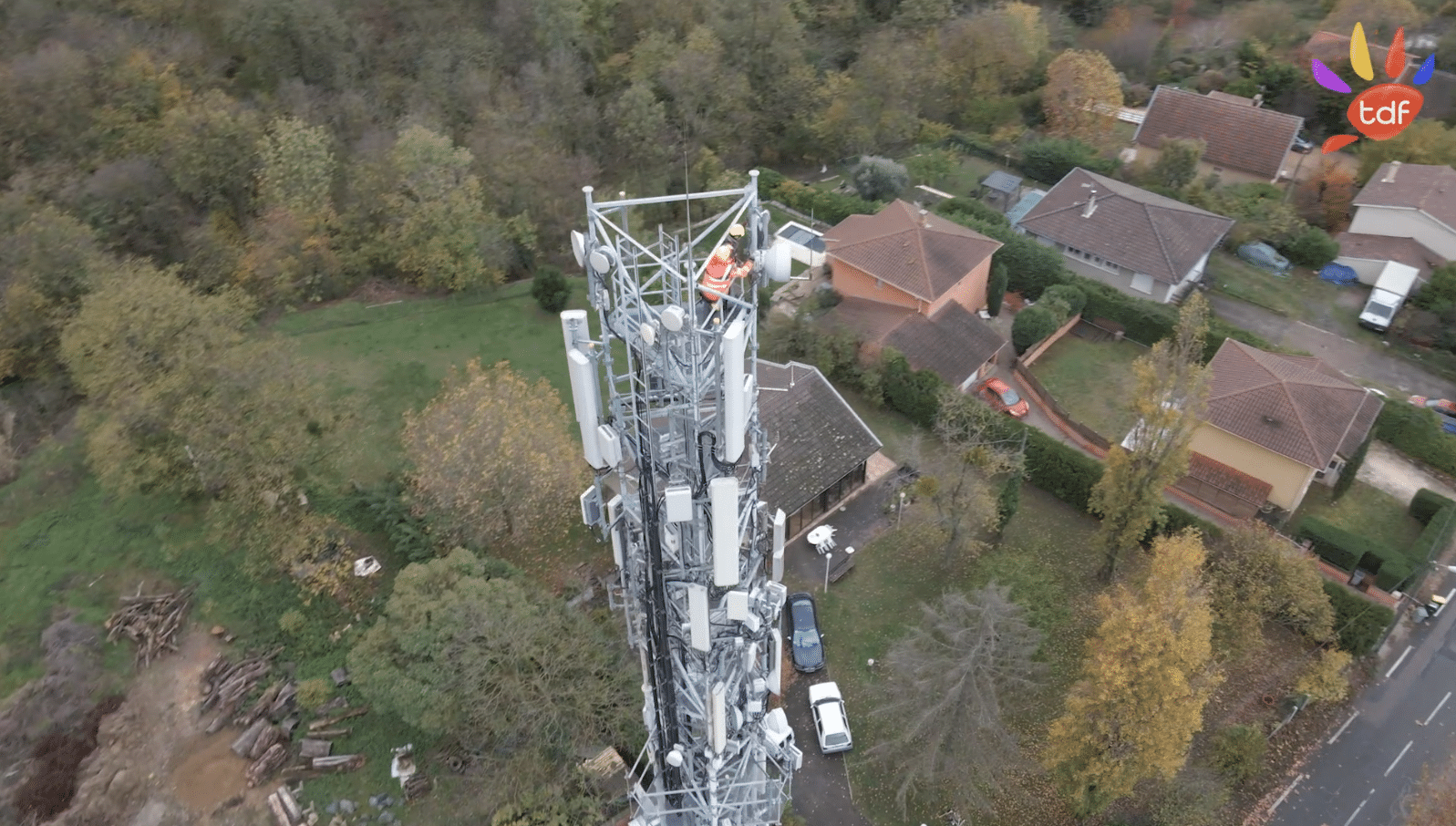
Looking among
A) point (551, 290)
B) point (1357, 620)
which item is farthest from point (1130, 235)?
point (551, 290)

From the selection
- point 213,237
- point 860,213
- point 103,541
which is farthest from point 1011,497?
point 213,237

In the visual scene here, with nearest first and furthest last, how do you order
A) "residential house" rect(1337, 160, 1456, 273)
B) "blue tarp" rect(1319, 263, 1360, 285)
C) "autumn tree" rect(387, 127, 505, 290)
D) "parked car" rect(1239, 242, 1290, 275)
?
"autumn tree" rect(387, 127, 505, 290) < "residential house" rect(1337, 160, 1456, 273) < "blue tarp" rect(1319, 263, 1360, 285) < "parked car" rect(1239, 242, 1290, 275)

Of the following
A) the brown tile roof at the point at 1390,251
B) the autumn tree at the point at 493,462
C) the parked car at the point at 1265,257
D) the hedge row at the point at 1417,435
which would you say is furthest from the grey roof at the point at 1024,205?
the autumn tree at the point at 493,462

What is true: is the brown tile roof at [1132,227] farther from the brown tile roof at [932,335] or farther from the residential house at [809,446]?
the residential house at [809,446]

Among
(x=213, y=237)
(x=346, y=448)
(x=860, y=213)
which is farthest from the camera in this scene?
(x=860, y=213)

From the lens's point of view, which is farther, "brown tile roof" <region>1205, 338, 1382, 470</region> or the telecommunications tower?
"brown tile roof" <region>1205, 338, 1382, 470</region>

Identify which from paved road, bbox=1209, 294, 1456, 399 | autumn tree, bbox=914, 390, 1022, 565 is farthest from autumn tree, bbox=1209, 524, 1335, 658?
paved road, bbox=1209, 294, 1456, 399

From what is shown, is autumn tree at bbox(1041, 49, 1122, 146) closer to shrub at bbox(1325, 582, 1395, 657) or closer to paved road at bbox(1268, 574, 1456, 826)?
shrub at bbox(1325, 582, 1395, 657)

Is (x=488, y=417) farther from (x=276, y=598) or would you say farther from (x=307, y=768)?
(x=307, y=768)
